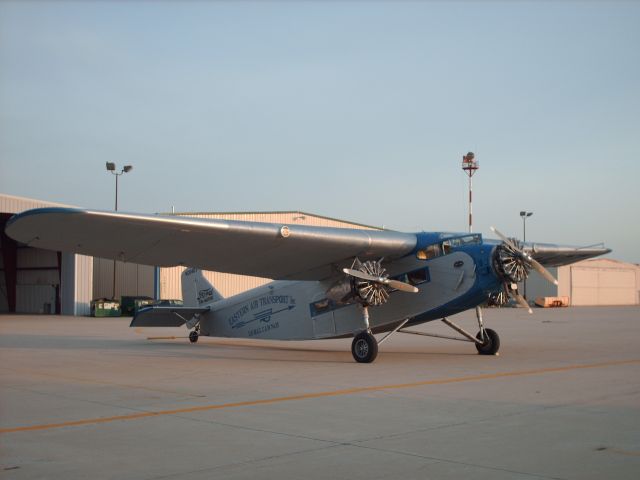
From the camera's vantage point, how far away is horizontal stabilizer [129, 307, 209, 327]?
72.4 ft

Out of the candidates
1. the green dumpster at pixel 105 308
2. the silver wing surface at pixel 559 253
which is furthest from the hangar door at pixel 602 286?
the silver wing surface at pixel 559 253

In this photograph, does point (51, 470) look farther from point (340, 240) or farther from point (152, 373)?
point (340, 240)

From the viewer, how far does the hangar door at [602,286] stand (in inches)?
3506

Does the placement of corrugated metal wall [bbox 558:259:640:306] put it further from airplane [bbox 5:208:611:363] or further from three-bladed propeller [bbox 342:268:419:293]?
three-bladed propeller [bbox 342:268:419:293]

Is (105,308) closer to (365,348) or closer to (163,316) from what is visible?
(163,316)

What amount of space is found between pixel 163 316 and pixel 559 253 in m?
12.6

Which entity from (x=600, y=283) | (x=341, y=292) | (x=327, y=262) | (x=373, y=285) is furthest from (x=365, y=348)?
(x=600, y=283)

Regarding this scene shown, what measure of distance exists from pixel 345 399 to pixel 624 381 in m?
5.86

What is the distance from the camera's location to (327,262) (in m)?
18.2

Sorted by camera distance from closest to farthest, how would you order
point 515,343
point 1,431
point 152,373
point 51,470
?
point 51,470 → point 1,431 → point 152,373 → point 515,343

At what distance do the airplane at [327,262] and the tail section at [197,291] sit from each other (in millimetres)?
2400

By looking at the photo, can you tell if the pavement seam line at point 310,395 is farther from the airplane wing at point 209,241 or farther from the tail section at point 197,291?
the tail section at point 197,291

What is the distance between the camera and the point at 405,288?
1709 cm

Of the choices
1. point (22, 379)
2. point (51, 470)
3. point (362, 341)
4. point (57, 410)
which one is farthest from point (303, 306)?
point (51, 470)
